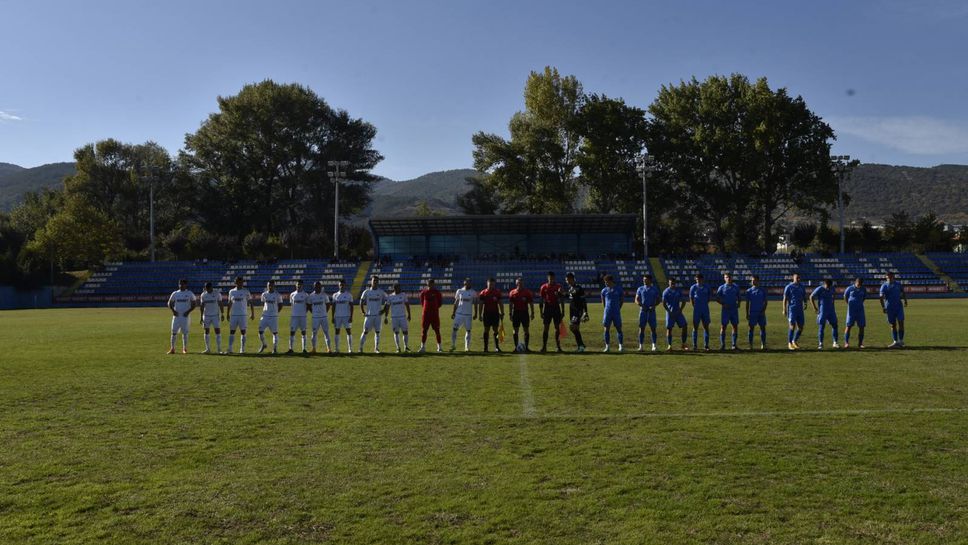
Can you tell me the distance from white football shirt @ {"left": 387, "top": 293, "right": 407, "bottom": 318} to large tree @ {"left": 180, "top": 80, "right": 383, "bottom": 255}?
62.5 metres

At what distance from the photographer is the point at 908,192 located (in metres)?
164

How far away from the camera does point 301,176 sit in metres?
78.7

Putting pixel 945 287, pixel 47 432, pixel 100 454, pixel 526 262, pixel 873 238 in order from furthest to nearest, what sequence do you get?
pixel 873 238
pixel 526 262
pixel 945 287
pixel 47 432
pixel 100 454

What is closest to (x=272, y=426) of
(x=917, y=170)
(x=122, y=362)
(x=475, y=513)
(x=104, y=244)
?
(x=475, y=513)

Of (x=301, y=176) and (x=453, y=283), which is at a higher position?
(x=301, y=176)

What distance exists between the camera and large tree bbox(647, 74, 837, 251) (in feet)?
217

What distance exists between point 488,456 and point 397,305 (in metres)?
11.2

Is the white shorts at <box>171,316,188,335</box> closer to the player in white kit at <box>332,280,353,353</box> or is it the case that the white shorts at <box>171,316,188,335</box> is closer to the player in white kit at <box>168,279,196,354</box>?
the player in white kit at <box>168,279,196,354</box>

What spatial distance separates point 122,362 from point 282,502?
1176 centimetres

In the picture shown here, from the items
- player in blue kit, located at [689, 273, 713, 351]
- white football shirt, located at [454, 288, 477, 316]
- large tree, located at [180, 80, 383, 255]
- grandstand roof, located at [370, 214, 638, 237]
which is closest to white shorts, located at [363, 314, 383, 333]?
white football shirt, located at [454, 288, 477, 316]

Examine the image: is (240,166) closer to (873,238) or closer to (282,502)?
(873,238)

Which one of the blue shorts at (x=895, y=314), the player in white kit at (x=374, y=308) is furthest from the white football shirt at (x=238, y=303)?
the blue shorts at (x=895, y=314)

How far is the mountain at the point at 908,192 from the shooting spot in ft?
508

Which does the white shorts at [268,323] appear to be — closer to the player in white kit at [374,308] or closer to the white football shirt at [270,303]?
the white football shirt at [270,303]
